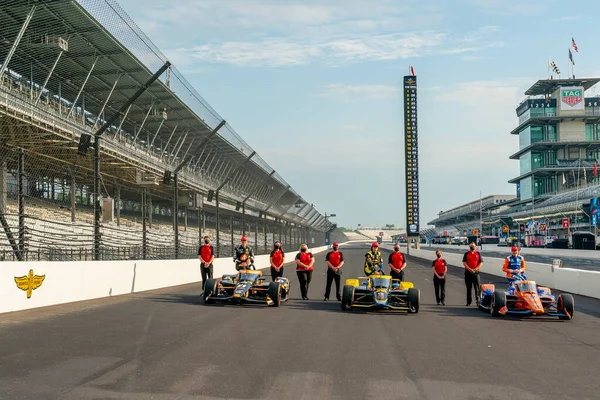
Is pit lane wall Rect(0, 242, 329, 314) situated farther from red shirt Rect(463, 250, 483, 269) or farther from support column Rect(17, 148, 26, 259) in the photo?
red shirt Rect(463, 250, 483, 269)

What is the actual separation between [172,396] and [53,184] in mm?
13485

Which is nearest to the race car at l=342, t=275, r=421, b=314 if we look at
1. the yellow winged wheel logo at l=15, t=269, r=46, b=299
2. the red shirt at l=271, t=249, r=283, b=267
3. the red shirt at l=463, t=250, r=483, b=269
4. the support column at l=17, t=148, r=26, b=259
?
the red shirt at l=463, t=250, r=483, b=269

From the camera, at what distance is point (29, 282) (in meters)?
12.8

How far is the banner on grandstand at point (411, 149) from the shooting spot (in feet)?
208

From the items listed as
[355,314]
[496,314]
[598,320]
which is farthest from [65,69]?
[598,320]

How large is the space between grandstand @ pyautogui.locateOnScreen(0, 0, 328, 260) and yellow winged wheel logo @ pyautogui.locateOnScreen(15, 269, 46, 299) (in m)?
0.57

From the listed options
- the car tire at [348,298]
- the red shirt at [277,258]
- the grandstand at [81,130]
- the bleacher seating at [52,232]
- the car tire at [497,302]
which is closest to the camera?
the car tire at [497,302]

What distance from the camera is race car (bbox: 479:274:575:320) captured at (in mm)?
12289

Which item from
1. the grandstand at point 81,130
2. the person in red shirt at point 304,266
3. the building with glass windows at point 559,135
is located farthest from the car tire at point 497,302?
the building with glass windows at point 559,135

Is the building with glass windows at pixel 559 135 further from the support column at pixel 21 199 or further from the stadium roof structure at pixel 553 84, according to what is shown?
the support column at pixel 21 199

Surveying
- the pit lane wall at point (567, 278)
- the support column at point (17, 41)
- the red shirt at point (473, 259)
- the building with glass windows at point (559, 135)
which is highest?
the building with glass windows at point (559, 135)

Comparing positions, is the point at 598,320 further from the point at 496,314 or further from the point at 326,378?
the point at 326,378

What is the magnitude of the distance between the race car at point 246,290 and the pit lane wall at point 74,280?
2.95 m

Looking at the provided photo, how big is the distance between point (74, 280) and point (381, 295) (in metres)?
7.02
